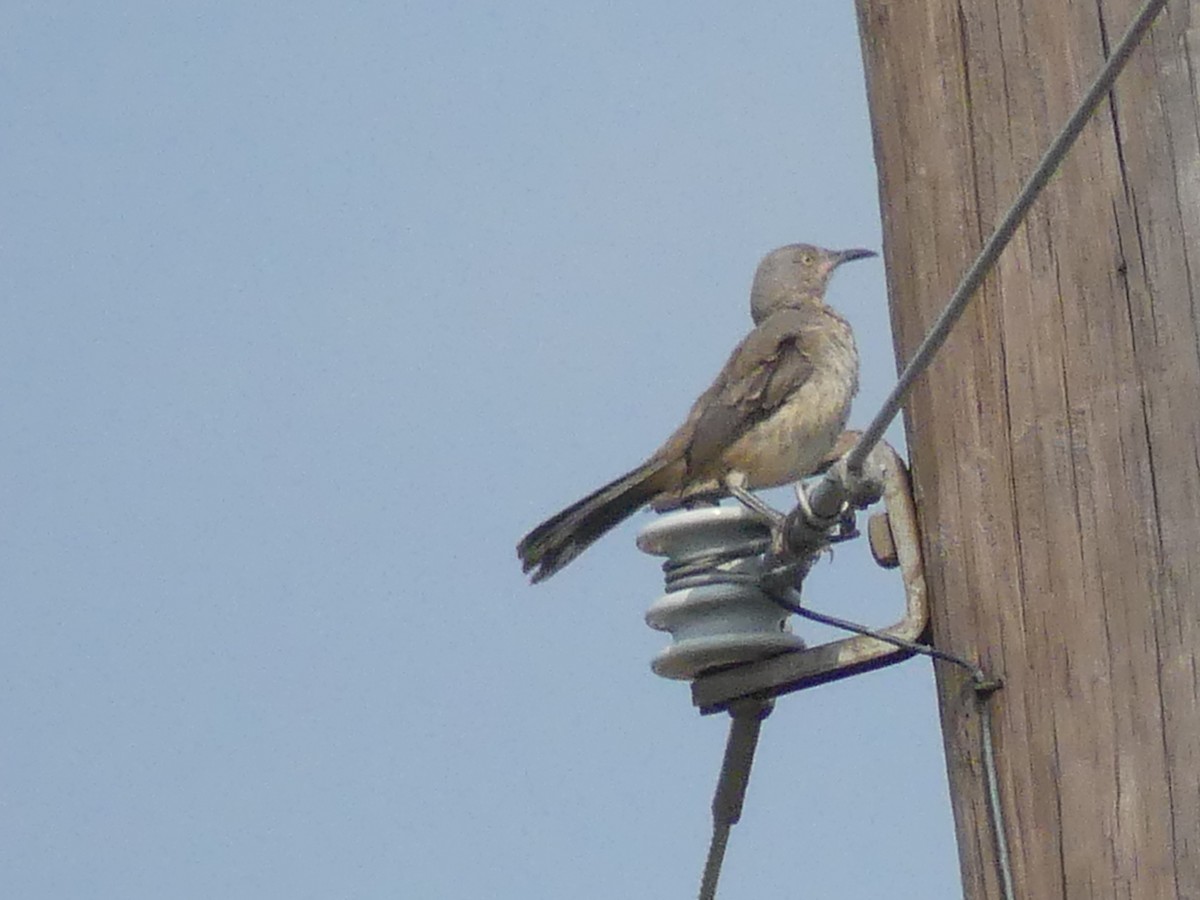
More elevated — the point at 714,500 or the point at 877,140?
the point at 877,140

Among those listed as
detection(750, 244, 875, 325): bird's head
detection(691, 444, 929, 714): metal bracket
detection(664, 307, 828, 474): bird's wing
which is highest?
detection(750, 244, 875, 325): bird's head

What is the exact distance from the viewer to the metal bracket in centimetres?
451

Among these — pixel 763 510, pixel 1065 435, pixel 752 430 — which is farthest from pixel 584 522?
pixel 1065 435

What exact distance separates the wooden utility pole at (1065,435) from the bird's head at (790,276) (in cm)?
389

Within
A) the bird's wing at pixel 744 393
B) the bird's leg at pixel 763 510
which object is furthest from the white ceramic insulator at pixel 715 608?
the bird's wing at pixel 744 393

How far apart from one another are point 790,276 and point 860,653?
13.4 ft

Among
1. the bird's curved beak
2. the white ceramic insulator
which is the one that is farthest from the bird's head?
the white ceramic insulator

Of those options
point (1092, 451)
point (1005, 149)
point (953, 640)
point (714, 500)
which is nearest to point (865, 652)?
point (953, 640)

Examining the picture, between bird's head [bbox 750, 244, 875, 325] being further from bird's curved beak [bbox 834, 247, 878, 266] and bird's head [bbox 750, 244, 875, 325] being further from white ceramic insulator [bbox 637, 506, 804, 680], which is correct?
white ceramic insulator [bbox 637, 506, 804, 680]

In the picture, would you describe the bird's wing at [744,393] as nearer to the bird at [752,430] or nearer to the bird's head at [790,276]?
the bird at [752,430]

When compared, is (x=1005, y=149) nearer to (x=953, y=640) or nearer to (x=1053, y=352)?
(x=1053, y=352)

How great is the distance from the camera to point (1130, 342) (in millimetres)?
4086

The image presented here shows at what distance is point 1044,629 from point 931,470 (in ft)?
1.59

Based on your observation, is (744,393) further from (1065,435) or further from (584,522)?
(1065,435)
